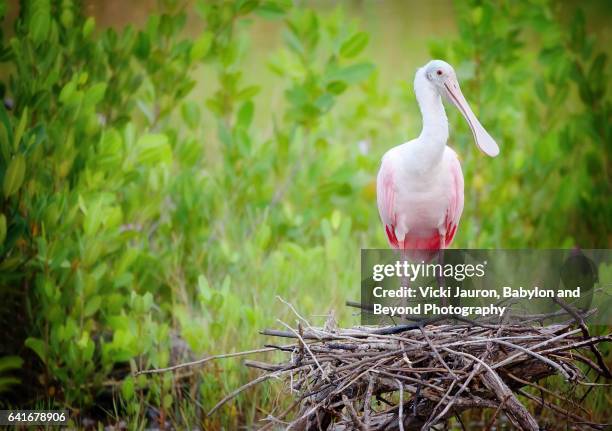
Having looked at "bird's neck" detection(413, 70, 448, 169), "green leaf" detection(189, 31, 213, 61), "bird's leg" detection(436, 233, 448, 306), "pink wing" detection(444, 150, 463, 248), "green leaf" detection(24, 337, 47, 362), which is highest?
"green leaf" detection(189, 31, 213, 61)

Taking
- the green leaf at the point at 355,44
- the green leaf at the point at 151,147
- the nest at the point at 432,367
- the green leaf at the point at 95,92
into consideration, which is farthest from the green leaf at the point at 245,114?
the nest at the point at 432,367

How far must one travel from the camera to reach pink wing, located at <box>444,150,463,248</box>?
2840 mm

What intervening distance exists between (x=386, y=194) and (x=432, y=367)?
0.82 m

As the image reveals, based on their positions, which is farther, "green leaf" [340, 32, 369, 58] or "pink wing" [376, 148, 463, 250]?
"green leaf" [340, 32, 369, 58]

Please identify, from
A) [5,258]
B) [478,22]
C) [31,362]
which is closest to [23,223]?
[5,258]

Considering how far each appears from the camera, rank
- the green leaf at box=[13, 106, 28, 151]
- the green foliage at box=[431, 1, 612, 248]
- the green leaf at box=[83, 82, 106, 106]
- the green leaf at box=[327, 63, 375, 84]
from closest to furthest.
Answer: the green leaf at box=[13, 106, 28, 151] < the green leaf at box=[83, 82, 106, 106] < the green leaf at box=[327, 63, 375, 84] < the green foliage at box=[431, 1, 612, 248]

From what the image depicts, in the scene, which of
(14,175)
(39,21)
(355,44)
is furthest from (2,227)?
(355,44)

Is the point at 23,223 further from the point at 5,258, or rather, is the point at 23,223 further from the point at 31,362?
the point at 31,362

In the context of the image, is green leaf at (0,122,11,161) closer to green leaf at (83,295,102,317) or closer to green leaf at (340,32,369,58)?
green leaf at (83,295,102,317)

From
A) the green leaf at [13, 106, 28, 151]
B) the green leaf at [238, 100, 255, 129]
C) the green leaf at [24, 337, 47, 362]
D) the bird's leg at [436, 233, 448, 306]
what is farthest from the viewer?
the green leaf at [238, 100, 255, 129]

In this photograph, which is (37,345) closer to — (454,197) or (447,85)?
(454,197)

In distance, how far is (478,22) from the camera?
4016 mm

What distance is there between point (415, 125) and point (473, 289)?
2442 millimetres

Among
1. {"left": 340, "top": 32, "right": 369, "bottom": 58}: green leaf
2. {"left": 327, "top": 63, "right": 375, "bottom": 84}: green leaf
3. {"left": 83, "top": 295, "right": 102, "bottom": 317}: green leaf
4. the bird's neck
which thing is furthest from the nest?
{"left": 340, "top": 32, "right": 369, "bottom": 58}: green leaf
